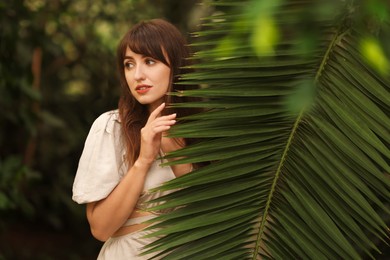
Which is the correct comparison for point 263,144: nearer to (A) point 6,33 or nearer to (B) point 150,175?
(B) point 150,175

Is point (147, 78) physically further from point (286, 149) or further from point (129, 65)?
point (286, 149)

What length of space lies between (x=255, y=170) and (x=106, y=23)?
3721 mm

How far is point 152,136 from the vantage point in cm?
174

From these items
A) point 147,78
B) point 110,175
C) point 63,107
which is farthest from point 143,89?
point 63,107

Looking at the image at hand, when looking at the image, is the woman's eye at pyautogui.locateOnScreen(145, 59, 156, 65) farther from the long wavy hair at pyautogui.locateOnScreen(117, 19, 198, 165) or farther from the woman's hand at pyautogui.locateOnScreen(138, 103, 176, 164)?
the woman's hand at pyautogui.locateOnScreen(138, 103, 176, 164)

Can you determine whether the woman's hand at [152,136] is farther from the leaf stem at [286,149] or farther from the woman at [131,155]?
the leaf stem at [286,149]

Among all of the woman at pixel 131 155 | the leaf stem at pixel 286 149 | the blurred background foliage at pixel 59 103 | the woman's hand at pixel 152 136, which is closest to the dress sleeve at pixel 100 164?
the woman at pixel 131 155

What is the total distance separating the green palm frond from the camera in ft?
5.07

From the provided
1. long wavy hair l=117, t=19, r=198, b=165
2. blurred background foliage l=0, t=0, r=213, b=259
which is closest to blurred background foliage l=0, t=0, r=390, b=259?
blurred background foliage l=0, t=0, r=213, b=259

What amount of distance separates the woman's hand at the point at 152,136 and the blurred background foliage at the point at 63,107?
2.61m

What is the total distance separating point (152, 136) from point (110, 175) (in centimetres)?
19

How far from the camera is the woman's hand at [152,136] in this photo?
1.71 m

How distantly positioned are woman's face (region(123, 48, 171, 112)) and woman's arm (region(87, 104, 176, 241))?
11 centimetres

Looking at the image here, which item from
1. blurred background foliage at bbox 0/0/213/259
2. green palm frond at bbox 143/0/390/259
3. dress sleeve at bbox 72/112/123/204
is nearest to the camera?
green palm frond at bbox 143/0/390/259
